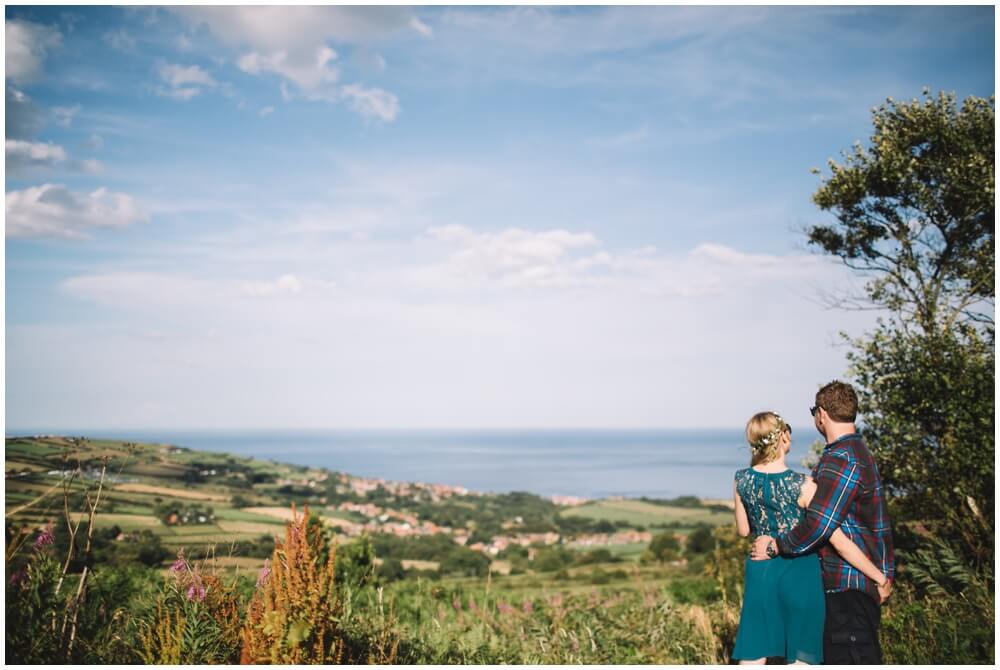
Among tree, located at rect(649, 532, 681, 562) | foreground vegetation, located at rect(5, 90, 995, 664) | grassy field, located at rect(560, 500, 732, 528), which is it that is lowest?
grassy field, located at rect(560, 500, 732, 528)

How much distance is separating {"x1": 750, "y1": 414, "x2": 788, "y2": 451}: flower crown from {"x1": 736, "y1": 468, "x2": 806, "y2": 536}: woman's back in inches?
6.2

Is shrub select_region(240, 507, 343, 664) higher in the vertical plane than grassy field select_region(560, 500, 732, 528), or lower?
higher

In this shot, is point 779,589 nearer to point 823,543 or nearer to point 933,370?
point 823,543

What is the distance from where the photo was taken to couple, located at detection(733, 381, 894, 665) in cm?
364

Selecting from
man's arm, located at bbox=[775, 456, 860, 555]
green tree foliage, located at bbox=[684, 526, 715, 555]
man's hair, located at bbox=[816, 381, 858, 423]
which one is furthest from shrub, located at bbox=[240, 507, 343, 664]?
green tree foliage, located at bbox=[684, 526, 715, 555]

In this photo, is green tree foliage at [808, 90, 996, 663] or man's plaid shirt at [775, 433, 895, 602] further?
green tree foliage at [808, 90, 996, 663]

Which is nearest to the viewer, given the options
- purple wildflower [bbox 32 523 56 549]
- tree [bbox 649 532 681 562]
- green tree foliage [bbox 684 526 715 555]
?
purple wildflower [bbox 32 523 56 549]

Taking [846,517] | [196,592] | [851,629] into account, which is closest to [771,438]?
[846,517]

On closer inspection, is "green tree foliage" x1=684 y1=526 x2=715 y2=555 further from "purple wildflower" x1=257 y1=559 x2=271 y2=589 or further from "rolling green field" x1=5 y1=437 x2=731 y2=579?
"purple wildflower" x1=257 y1=559 x2=271 y2=589

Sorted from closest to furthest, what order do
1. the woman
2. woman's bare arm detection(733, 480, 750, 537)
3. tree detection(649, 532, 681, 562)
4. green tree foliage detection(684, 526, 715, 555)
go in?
the woman → woman's bare arm detection(733, 480, 750, 537) → tree detection(649, 532, 681, 562) → green tree foliage detection(684, 526, 715, 555)

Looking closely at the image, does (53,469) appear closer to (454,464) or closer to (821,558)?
(821,558)

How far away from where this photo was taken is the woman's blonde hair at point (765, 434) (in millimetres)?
3861

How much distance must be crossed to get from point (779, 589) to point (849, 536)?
0.51m

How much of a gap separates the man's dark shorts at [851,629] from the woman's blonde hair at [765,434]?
0.84 meters
